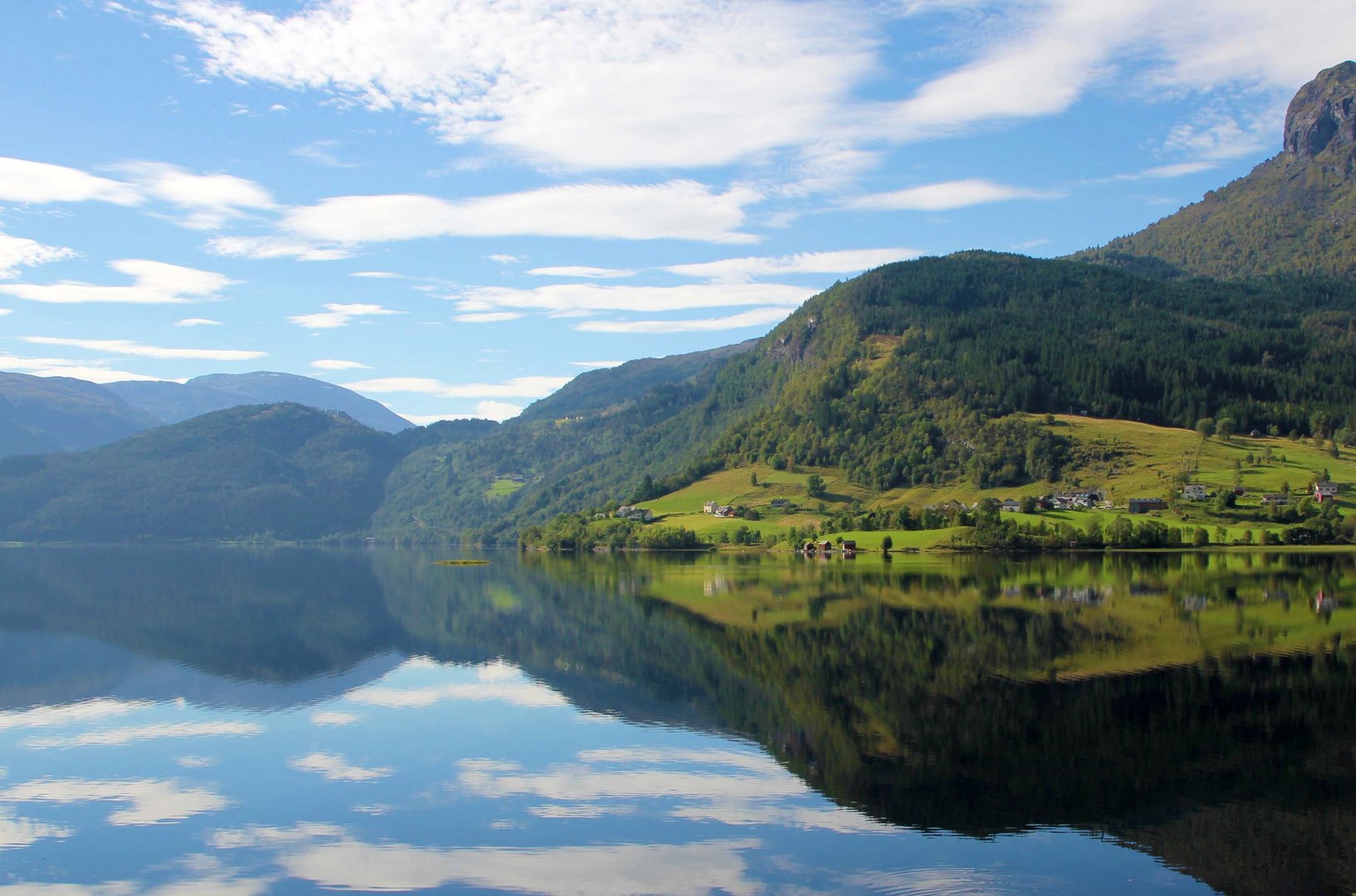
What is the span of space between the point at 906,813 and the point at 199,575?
5297 inches

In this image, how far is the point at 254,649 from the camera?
64.8 meters

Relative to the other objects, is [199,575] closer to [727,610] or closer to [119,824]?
[727,610]

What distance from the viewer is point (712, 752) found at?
1414 inches

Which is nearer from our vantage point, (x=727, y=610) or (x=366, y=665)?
(x=366, y=665)

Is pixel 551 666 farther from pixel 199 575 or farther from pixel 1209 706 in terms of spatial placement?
pixel 199 575

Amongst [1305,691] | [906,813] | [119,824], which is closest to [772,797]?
[906,813]

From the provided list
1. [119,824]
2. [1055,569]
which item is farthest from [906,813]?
[1055,569]

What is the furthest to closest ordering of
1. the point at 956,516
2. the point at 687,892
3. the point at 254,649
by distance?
the point at 956,516 < the point at 254,649 < the point at 687,892

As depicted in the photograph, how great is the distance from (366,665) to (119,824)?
29.4 metres

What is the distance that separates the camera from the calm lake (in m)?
24.8

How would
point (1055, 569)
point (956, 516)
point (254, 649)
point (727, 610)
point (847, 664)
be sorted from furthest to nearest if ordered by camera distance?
point (956, 516) → point (1055, 569) → point (727, 610) → point (254, 649) → point (847, 664)

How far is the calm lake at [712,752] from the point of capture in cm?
2478

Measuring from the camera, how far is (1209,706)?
38.0 m

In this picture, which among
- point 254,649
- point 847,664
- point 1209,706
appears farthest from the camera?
point 254,649
